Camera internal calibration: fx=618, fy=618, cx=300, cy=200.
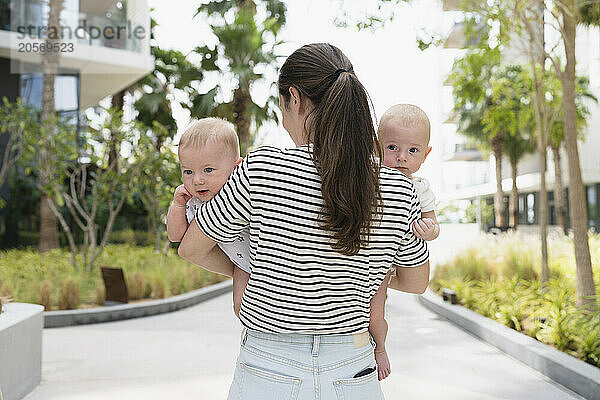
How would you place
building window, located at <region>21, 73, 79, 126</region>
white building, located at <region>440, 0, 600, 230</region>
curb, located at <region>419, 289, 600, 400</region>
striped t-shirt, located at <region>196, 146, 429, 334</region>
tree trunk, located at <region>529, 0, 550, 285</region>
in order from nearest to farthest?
striped t-shirt, located at <region>196, 146, 429, 334</region>
curb, located at <region>419, 289, 600, 400</region>
tree trunk, located at <region>529, 0, 550, 285</region>
building window, located at <region>21, 73, 79, 126</region>
white building, located at <region>440, 0, 600, 230</region>

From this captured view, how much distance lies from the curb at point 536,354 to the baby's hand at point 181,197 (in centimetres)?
431

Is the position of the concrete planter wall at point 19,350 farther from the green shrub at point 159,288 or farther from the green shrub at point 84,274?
the green shrub at point 159,288

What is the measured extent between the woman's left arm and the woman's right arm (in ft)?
1.69

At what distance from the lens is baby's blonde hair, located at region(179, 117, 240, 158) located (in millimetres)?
1772

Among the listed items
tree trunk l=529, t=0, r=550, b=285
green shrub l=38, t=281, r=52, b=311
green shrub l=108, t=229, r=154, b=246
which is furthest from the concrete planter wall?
green shrub l=108, t=229, r=154, b=246

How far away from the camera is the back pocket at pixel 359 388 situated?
5.41 feet

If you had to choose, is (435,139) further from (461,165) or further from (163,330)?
(163,330)

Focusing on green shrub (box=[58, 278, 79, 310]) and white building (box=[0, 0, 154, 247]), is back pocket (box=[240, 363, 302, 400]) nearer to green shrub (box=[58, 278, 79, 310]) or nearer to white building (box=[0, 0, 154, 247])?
green shrub (box=[58, 278, 79, 310])

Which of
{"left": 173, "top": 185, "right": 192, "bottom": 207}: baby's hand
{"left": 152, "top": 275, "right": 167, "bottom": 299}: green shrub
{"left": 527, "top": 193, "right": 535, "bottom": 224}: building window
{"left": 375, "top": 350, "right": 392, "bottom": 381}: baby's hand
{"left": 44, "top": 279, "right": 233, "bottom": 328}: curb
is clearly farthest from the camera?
{"left": 527, "top": 193, "right": 535, "bottom": 224}: building window

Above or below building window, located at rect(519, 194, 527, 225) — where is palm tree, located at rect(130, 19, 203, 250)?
above

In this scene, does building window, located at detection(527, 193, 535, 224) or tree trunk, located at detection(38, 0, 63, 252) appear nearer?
tree trunk, located at detection(38, 0, 63, 252)

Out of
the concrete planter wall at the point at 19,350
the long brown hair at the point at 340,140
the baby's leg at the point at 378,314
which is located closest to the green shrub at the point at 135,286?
the concrete planter wall at the point at 19,350

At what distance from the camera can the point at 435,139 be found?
4912 centimetres

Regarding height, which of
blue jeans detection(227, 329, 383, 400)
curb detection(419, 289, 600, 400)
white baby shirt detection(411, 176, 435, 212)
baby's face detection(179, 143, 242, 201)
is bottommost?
curb detection(419, 289, 600, 400)
